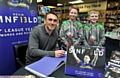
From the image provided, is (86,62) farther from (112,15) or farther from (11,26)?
(112,15)

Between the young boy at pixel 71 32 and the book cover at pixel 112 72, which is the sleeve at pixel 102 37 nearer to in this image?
the young boy at pixel 71 32

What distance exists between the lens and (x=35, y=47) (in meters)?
1.52

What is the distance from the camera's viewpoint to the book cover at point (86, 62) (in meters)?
1.01

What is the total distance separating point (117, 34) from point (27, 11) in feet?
14.1

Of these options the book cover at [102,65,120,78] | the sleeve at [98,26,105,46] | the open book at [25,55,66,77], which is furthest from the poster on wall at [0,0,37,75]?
the book cover at [102,65,120,78]

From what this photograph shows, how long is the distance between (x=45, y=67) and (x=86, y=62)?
1.26ft

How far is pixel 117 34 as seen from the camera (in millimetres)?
5266

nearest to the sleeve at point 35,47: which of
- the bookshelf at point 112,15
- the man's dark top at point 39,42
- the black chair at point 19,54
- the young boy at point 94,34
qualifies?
the man's dark top at point 39,42

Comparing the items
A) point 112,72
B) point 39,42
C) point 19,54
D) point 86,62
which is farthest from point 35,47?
point 112,72

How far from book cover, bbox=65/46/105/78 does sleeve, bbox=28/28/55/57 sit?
1.30 ft

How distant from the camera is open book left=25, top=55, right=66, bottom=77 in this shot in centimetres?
105

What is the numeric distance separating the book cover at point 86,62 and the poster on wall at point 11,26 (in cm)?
156

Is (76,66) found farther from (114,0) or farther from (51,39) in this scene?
(114,0)

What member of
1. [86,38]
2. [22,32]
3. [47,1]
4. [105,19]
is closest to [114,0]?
[105,19]
